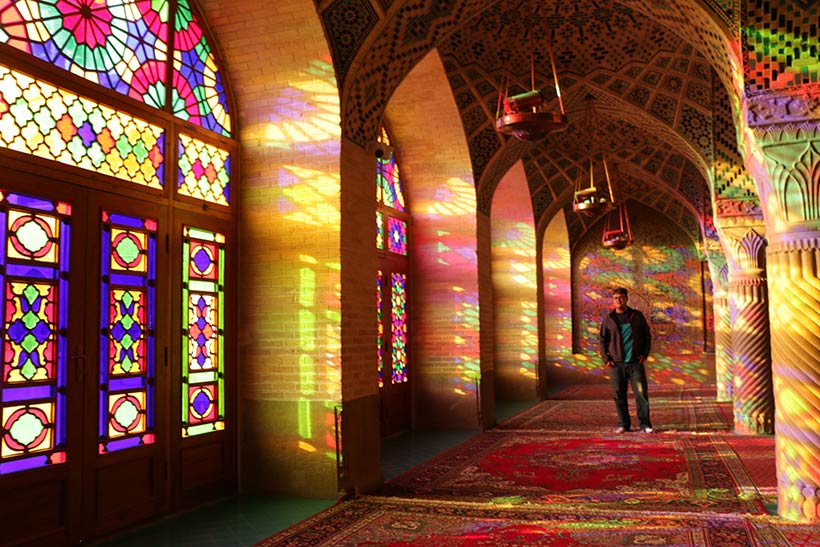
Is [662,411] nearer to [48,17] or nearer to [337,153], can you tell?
[337,153]

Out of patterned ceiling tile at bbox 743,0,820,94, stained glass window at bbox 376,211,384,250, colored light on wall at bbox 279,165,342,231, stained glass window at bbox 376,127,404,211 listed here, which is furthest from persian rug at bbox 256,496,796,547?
stained glass window at bbox 376,127,404,211

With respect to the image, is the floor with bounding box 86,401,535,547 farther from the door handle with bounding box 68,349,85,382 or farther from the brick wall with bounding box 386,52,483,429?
the brick wall with bounding box 386,52,483,429

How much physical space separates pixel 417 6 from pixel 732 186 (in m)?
4.25

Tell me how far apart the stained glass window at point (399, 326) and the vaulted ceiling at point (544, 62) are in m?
1.43

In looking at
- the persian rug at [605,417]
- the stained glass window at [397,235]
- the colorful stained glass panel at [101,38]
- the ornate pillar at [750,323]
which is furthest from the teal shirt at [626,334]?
the colorful stained glass panel at [101,38]

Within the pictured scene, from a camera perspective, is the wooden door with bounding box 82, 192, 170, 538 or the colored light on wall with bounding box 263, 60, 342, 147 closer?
the wooden door with bounding box 82, 192, 170, 538

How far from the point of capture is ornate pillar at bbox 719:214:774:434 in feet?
25.6

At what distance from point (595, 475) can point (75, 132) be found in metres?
4.36

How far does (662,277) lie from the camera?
1670 centimetres

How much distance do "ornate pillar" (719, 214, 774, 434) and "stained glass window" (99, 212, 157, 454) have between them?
599 centimetres

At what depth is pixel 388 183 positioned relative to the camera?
8.55m

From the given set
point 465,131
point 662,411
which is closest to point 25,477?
point 465,131

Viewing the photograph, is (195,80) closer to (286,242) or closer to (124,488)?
(286,242)

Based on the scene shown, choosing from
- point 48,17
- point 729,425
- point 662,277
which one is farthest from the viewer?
point 662,277
